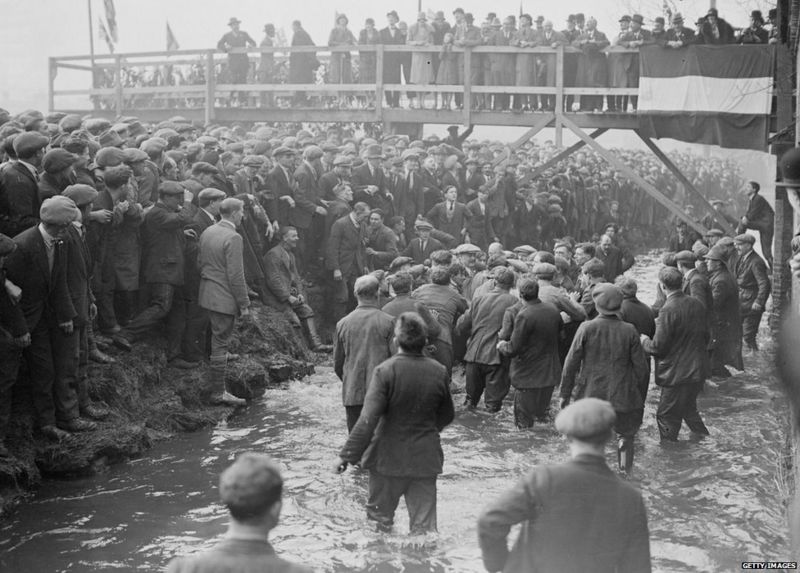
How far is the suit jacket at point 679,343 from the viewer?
10711 millimetres

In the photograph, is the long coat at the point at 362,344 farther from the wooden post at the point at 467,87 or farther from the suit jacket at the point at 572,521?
the wooden post at the point at 467,87

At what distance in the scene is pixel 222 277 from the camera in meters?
Answer: 11.8

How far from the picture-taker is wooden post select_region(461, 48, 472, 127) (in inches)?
880

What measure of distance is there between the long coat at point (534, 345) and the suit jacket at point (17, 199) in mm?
5280

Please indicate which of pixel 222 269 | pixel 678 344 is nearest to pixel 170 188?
pixel 222 269

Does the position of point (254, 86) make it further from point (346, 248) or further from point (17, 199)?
point (17, 199)

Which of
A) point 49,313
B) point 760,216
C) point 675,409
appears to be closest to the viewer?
point 49,313

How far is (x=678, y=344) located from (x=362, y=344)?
3732mm

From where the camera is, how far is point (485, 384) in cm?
1267

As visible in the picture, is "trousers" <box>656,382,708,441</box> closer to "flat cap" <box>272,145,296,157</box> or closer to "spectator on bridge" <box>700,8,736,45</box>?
"flat cap" <box>272,145,296,157</box>

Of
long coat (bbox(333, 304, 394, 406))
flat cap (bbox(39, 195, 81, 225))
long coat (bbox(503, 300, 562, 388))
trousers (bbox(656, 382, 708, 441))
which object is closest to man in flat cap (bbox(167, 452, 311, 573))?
long coat (bbox(333, 304, 394, 406))

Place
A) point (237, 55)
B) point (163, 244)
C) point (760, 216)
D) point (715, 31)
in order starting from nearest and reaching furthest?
point (163, 244)
point (715, 31)
point (760, 216)
point (237, 55)

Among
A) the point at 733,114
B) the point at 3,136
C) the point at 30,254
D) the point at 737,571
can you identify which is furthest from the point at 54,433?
the point at 733,114

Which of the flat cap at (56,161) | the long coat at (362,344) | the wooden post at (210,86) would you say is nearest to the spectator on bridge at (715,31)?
the wooden post at (210,86)
